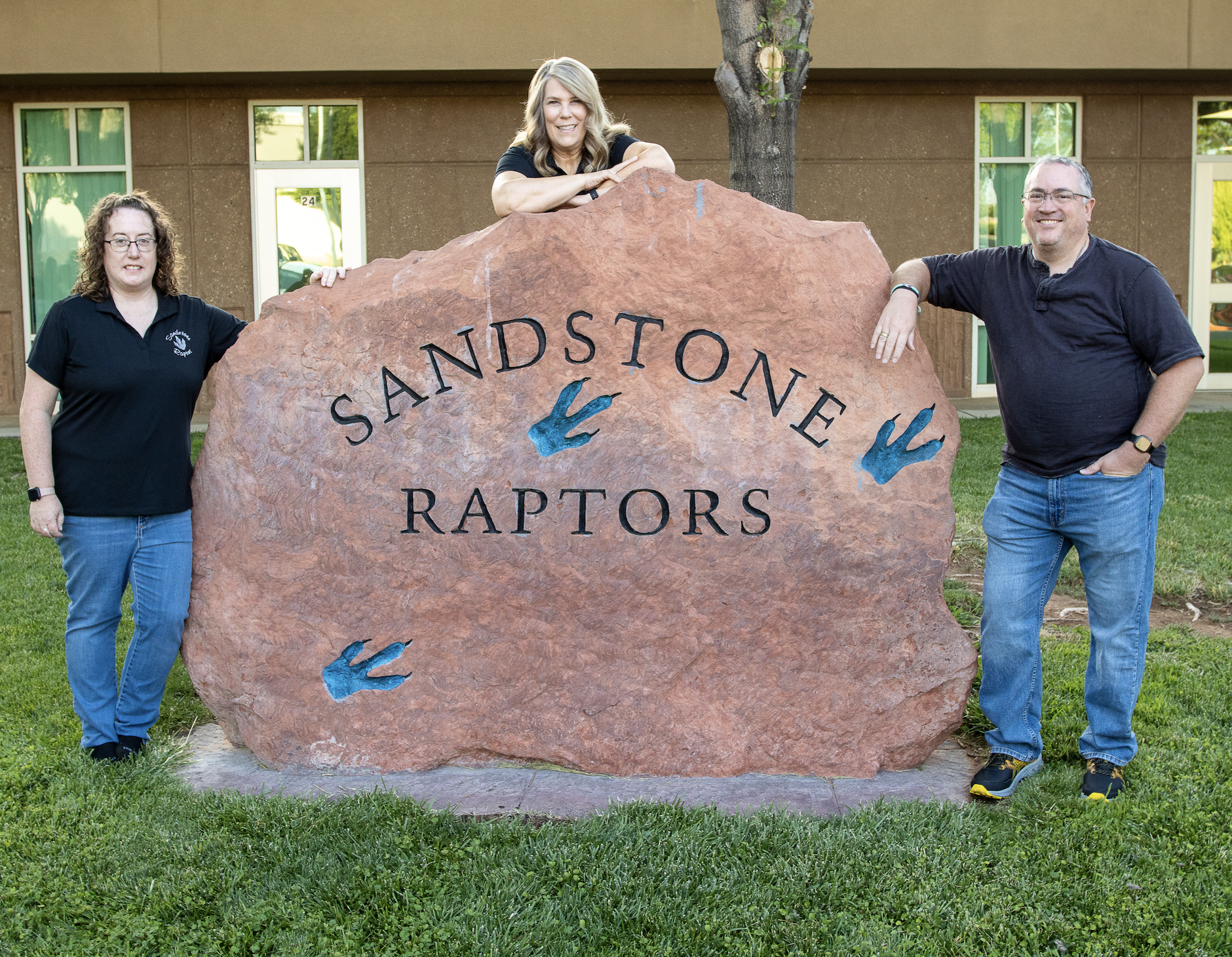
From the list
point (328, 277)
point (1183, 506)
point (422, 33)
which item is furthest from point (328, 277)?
point (422, 33)

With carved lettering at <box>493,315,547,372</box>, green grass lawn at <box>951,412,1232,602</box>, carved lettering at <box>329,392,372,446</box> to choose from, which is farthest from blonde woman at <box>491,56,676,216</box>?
green grass lawn at <box>951,412,1232,602</box>

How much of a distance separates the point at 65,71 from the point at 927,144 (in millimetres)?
8004

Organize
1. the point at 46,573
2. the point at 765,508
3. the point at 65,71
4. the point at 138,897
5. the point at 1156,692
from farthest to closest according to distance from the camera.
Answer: the point at 65,71 < the point at 46,573 < the point at 1156,692 < the point at 765,508 < the point at 138,897

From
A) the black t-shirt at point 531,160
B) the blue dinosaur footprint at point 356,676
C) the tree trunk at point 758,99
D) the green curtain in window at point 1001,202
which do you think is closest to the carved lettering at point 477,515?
the blue dinosaur footprint at point 356,676

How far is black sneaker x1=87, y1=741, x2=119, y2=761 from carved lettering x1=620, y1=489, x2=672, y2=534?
183 centimetres

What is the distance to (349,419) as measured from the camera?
11.7ft

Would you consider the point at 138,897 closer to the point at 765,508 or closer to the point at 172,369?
the point at 172,369

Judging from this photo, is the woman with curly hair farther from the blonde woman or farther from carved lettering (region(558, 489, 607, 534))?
carved lettering (region(558, 489, 607, 534))

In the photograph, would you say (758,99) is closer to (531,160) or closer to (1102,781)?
(531,160)

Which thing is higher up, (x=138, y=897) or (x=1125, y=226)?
(x=1125, y=226)

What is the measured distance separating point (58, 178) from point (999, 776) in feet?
35.2

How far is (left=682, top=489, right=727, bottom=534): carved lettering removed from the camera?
11.5ft

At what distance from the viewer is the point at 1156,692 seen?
4.18 metres

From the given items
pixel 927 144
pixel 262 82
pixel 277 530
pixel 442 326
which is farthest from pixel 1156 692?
pixel 262 82
